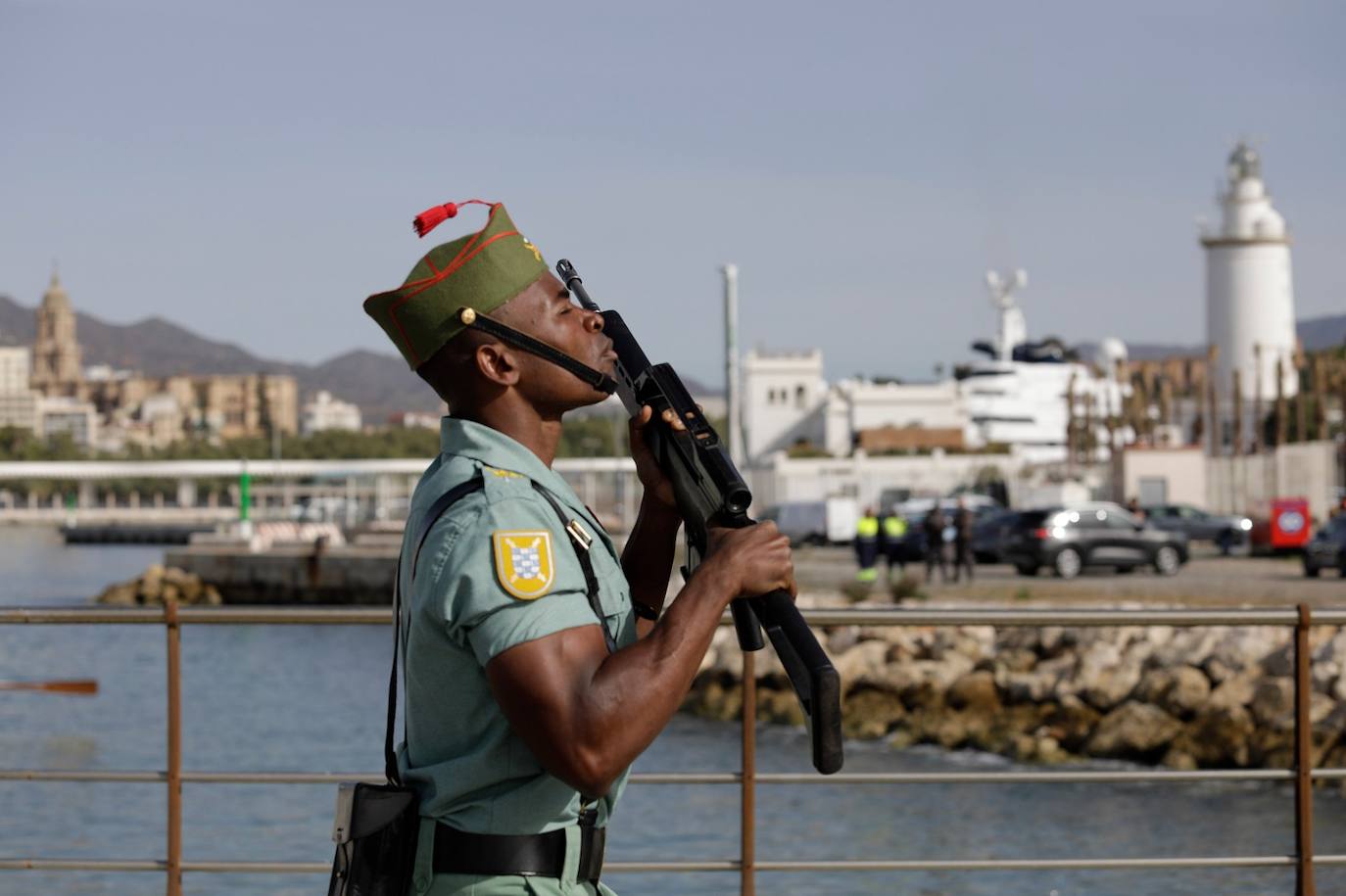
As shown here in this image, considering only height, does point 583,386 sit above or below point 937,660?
above

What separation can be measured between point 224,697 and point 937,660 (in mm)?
17342

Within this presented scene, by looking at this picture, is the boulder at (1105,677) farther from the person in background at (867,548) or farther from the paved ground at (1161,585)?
the person in background at (867,548)

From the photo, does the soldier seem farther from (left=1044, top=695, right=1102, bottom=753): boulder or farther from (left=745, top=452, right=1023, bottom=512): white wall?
(left=745, top=452, right=1023, bottom=512): white wall

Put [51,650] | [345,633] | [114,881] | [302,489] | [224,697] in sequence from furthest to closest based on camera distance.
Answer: [302,489] < [345,633] < [51,650] < [224,697] < [114,881]

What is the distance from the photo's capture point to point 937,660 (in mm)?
28625

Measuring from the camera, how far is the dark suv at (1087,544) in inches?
1478

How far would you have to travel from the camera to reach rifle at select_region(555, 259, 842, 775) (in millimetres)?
2531

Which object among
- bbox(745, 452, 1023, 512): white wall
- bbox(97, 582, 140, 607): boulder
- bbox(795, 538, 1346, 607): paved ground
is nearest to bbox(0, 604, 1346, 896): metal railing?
bbox(795, 538, 1346, 607): paved ground

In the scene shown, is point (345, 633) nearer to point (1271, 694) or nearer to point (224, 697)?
point (224, 697)

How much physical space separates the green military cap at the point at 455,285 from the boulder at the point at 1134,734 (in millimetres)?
21599

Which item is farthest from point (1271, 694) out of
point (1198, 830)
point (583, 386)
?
point (583, 386)

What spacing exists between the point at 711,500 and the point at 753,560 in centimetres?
16

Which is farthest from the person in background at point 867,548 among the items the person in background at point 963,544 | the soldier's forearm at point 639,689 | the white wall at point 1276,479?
the soldier's forearm at point 639,689

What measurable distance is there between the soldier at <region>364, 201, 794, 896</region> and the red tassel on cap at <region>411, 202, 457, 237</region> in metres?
0.02
